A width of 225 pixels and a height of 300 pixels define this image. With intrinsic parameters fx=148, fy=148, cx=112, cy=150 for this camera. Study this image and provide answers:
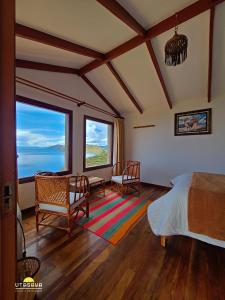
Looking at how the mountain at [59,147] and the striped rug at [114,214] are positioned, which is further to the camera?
the mountain at [59,147]

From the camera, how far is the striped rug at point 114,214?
6.97ft

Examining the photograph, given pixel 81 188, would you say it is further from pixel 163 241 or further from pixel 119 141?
pixel 119 141

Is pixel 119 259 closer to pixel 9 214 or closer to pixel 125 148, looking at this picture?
pixel 9 214

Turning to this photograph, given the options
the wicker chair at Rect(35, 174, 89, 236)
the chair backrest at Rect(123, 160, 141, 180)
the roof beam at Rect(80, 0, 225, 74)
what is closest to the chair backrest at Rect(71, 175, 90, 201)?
the wicker chair at Rect(35, 174, 89, 236)

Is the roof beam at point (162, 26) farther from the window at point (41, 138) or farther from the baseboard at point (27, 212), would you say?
the baseboard at point (27, 212)

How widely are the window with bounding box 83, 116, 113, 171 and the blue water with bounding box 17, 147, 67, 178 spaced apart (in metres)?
0.73

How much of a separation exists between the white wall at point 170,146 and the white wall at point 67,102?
121 centimetres

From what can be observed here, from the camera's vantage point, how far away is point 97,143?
4.35m

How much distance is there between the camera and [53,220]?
7.88 feet

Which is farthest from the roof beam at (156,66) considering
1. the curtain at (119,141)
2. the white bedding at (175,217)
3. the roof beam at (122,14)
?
the white bedding at (175,217)


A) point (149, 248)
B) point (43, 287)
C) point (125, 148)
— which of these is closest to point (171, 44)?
point (149, 248)

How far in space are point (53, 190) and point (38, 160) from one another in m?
1.15

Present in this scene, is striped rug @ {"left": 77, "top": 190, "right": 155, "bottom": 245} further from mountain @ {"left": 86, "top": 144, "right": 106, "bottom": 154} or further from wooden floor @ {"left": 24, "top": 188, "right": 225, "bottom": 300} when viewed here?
mountain @ {"left": 86, "top": 144, "right": 106, "bottom": 154}

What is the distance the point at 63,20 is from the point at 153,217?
2755 millimetres
